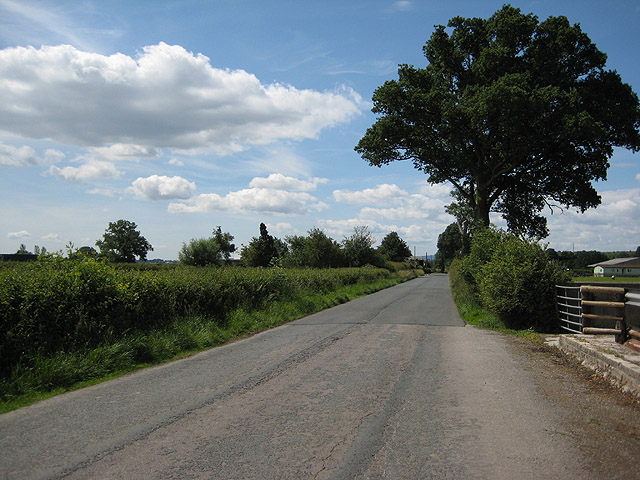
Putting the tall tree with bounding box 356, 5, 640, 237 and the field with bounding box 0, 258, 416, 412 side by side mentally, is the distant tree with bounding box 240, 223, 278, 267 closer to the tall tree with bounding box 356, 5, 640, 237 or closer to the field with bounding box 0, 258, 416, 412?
the tall tree with bounding box 356, 5, 640, 237

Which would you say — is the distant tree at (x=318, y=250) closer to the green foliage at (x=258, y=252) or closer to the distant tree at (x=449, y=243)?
the green foliage at (x=258, y=252)

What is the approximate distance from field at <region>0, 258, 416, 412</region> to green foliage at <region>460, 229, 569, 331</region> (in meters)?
6.86

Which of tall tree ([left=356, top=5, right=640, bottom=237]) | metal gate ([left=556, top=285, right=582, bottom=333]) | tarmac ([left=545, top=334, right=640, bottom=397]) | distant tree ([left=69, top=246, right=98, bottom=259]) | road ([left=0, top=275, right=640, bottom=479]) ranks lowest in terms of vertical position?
road ([left=0, top=275, right=640, bottom=479])

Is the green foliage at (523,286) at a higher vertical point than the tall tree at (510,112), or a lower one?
lower

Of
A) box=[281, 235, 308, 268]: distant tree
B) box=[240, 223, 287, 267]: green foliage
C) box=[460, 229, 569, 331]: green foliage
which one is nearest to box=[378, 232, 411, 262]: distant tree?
box=[240, 223, 287, 267]: green foliage

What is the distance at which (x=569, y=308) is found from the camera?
38.7 feet

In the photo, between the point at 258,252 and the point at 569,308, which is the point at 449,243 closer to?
the point at 258,252

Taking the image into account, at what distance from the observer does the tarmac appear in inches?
255

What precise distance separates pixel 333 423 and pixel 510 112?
70.7 feet

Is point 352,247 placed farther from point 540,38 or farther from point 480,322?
point 480,322

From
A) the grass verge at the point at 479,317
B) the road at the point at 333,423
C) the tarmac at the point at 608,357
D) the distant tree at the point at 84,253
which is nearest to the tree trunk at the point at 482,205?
the grass verge at the point at 479,317

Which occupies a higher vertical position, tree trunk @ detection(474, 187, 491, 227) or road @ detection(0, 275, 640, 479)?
tree trunk @ detection(474, 187, 491, 227)

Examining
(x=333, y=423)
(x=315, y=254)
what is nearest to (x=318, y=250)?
(x=315, y=254)

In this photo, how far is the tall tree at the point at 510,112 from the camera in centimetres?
2328
